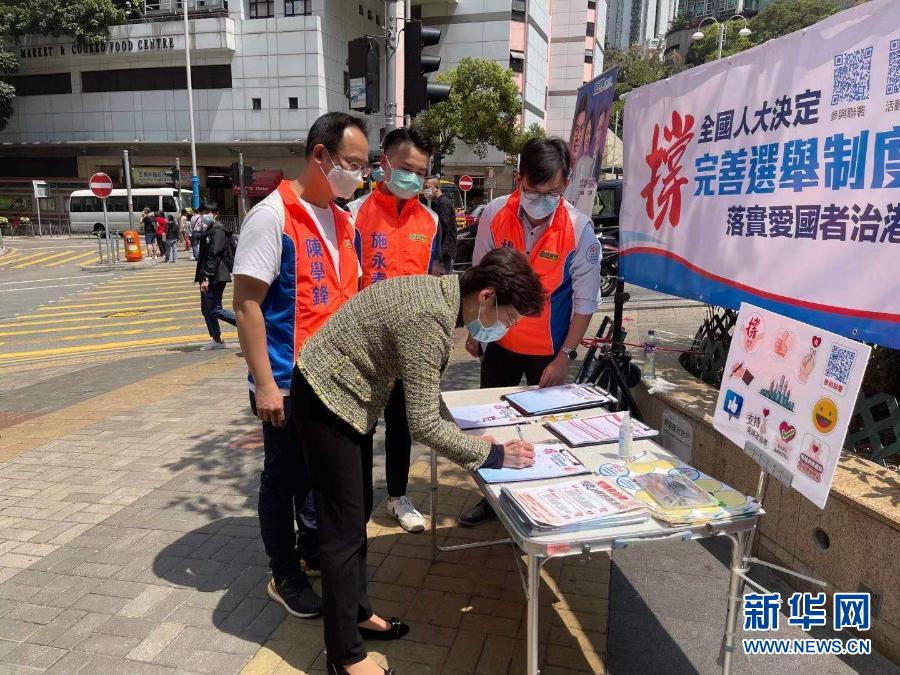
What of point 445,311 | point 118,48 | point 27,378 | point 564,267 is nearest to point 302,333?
point 445,311

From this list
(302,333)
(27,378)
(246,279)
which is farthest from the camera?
(27,378)

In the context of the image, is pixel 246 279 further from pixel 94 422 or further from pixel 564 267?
pixel 94 422

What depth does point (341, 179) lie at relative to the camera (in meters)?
2.65

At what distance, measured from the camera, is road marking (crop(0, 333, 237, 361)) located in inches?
347

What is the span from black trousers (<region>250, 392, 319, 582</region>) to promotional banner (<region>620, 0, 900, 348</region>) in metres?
2.46

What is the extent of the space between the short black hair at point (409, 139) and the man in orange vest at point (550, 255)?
562 mm

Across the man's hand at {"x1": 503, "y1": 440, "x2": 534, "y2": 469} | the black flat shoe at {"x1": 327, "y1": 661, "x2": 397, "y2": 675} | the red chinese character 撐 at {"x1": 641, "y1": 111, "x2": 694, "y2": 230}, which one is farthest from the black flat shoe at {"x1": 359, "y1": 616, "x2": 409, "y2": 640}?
the red chinese character 撐 at {"x1": 641, "y1": 111, "x2": 694, "y2": 230}

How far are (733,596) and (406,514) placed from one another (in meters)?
1.86

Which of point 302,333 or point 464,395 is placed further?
point 464,395

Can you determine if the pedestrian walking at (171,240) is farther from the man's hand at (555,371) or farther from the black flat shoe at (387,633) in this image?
the black flat shoe at (387,633)

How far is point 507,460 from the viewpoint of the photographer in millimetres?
2277

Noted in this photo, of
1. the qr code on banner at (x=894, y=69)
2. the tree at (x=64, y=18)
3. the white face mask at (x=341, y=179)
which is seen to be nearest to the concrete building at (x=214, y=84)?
the tree at (x=64, y=18)

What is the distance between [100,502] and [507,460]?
2.96 meters

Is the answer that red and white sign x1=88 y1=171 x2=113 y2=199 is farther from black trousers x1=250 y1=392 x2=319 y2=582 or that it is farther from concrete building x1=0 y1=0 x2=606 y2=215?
black trousers x1=250 y1=392 x2=319 y2=582
